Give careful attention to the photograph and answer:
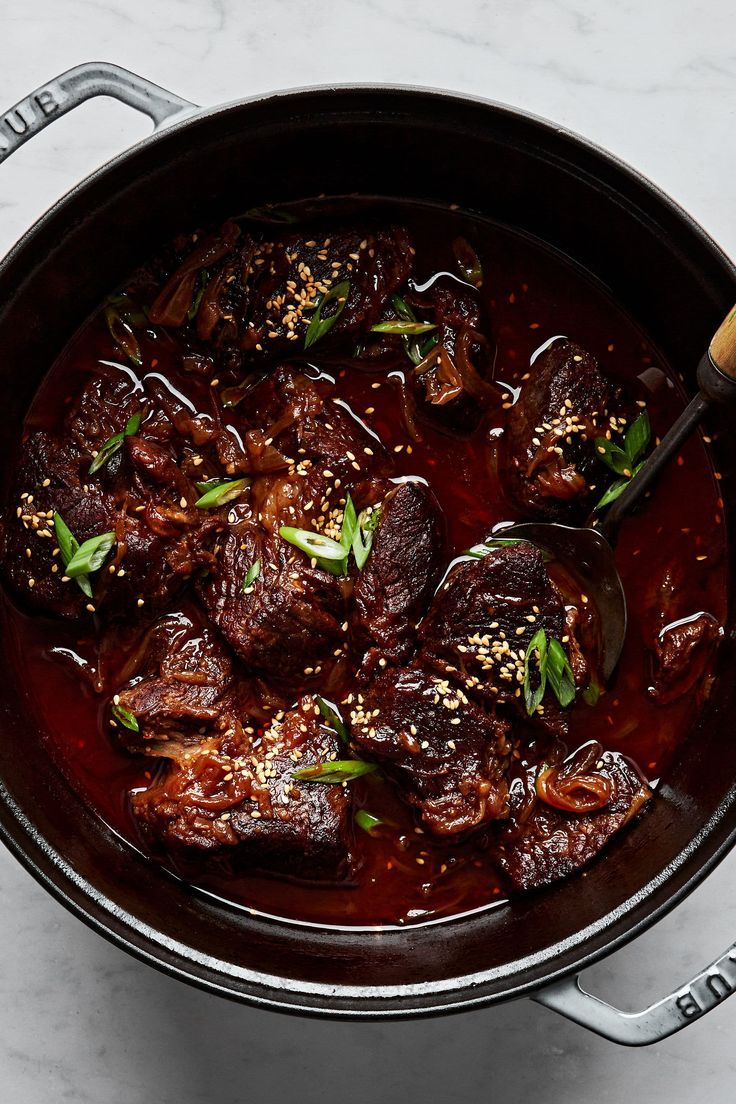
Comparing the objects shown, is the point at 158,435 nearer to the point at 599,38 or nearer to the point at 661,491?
the point at 661,491

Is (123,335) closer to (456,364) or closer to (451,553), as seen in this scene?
(456,364)

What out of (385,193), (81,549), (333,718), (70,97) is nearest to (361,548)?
(333,718)

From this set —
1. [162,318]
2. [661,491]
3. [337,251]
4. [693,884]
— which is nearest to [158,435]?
[162,318]

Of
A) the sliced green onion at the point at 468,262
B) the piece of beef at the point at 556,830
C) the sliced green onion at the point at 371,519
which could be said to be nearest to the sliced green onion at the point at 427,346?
the sliced green onion at the point at 468,262

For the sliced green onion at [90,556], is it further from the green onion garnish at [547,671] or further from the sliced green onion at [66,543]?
the green onion garnish at [547,671]

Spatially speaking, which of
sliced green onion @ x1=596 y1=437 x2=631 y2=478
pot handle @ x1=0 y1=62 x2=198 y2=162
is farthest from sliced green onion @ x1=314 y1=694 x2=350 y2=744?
pot handle @ x1=0 y1=62 x2=198 y2=162
